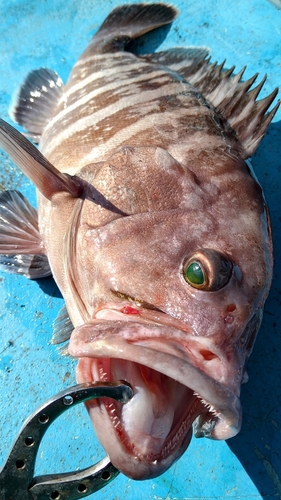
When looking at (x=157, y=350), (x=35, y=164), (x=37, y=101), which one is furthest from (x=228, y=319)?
(x=37, y=101)

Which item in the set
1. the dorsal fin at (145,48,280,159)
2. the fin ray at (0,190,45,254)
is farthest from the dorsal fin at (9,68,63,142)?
the dorsal fin at (145,48,280,159)

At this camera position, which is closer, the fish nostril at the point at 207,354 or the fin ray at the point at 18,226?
the fish nostril at the point at 207,354

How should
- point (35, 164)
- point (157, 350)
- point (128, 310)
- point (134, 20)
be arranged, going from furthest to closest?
point (134, 20) < point (35, 164) < point (128, 310) < point (157, 350)

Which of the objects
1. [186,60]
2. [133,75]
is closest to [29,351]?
[133,75]

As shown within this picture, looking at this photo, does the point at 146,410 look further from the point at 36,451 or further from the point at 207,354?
the point at 36,451

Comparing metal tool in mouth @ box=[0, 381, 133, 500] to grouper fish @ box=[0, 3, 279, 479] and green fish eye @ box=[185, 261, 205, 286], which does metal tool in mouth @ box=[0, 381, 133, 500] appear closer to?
grouper fish @ box=[0, 3, 279, 479]

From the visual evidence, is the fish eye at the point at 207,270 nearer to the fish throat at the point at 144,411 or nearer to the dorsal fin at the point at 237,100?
the fish throat at the point at 144,411

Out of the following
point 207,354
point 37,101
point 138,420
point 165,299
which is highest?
point 37,101

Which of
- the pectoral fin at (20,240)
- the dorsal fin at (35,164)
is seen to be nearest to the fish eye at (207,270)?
the dorsal fin at (35,164)
